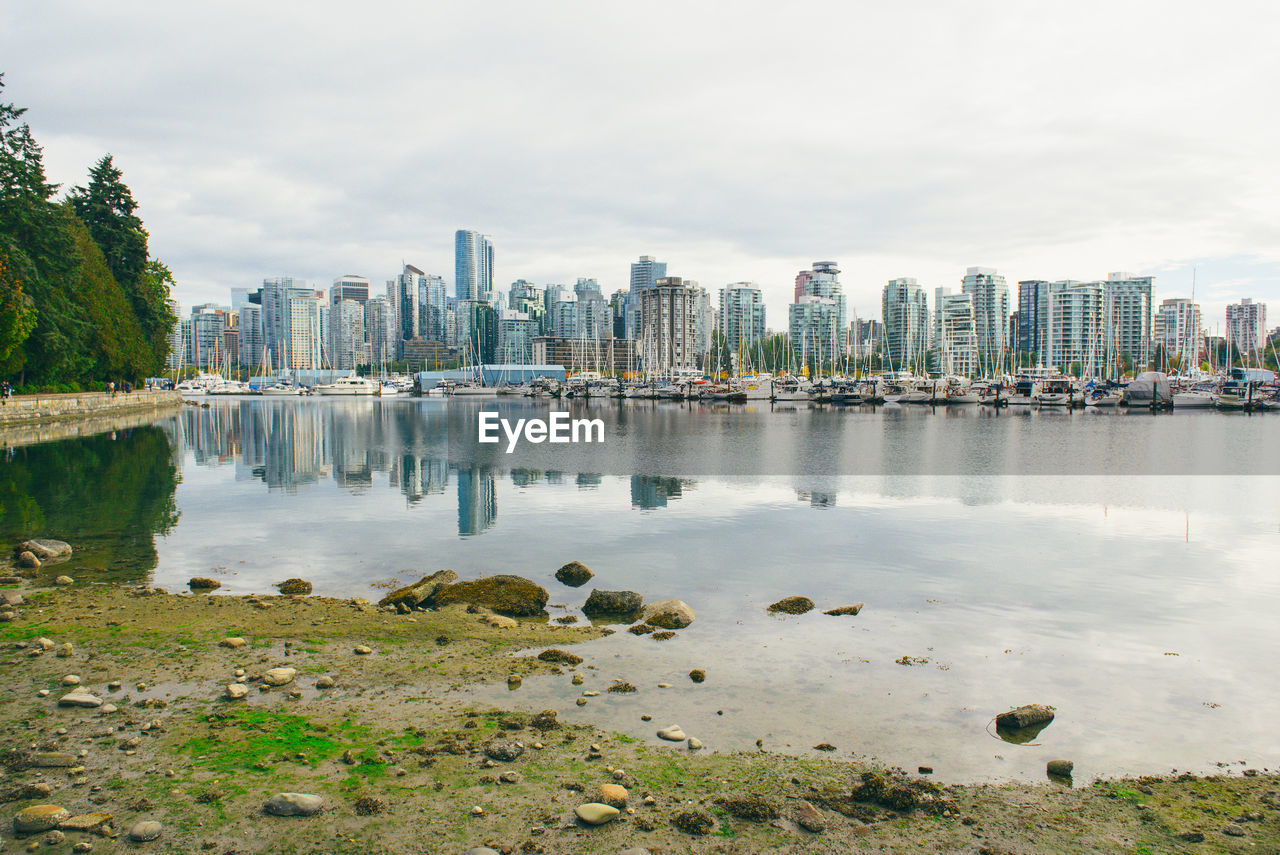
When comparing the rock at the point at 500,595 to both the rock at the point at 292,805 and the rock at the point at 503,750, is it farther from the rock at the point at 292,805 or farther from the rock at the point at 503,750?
the rock at the point at 292,805

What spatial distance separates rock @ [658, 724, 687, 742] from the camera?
10516mm

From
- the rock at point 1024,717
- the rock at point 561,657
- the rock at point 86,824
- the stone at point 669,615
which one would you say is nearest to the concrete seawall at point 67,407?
the stone at point 669,615

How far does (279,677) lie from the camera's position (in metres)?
12.3

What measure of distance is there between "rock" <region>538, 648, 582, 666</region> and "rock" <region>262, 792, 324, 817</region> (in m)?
5.60

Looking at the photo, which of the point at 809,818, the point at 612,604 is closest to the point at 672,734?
the point at 809,818

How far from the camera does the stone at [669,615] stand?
16.1m

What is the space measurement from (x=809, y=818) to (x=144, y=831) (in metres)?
6.57

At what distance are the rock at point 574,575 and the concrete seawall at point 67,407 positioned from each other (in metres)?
69.6

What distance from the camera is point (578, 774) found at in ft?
30.8

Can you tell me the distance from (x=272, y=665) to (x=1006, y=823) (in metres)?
10.8

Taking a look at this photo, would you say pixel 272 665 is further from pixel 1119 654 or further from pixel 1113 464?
pixel 1113 464

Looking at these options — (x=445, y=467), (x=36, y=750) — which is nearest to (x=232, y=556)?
(x=36, y=750)

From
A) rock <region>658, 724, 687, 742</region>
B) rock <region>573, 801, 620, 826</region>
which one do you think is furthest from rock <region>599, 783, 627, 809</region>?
rock <region>658, 724, 687, 742</region>

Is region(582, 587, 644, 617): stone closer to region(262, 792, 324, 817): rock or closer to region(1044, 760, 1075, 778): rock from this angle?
region(1044, 760, 1075, 778): rock
